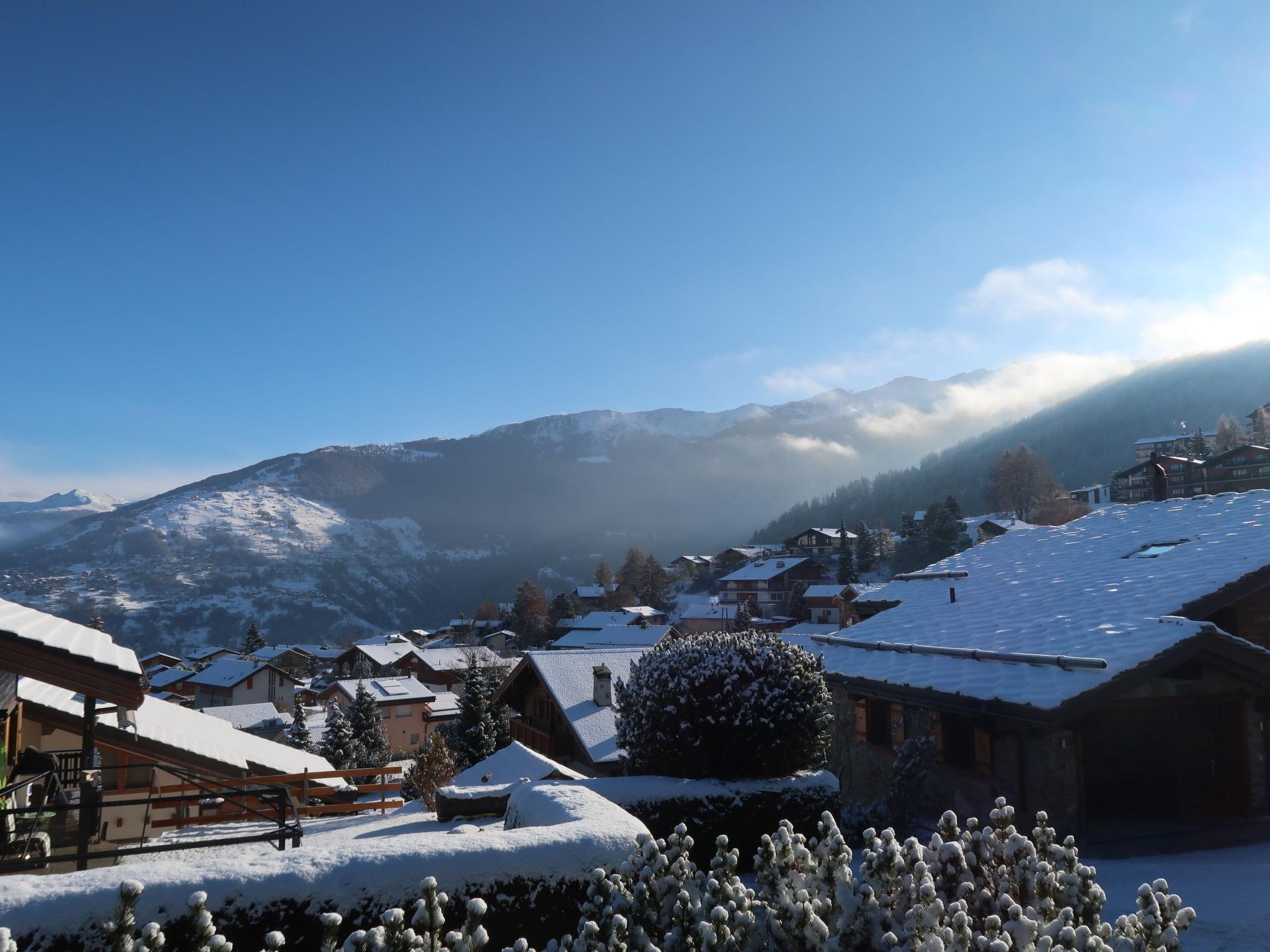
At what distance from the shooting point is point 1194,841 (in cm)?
1075

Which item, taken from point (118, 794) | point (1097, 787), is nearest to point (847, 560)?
point (1097, 787)

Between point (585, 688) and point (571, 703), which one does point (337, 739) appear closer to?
point (585, 688)

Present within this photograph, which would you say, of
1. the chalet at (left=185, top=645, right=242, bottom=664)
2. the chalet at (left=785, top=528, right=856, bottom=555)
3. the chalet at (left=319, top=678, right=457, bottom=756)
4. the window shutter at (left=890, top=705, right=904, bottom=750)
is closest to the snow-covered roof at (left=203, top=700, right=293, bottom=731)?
the chalet at (left=319, top=678, right=457, bottom=756)

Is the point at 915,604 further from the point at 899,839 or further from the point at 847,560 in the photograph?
the point at 847,560

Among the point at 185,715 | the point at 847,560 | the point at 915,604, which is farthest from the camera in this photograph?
the point at 847,560

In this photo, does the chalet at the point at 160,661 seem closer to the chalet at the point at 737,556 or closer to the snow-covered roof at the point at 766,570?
the snow-covered roof at the point at 766,570

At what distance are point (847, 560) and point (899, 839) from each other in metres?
74.3

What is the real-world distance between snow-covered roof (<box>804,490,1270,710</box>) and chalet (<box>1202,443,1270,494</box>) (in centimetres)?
5473

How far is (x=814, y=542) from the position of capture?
110125 millimetres

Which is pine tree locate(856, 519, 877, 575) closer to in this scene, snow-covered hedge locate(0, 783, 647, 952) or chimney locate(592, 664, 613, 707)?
chimney locate(592, 664, 613, 707)

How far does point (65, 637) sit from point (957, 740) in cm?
1242

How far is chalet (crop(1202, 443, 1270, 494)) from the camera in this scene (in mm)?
60875

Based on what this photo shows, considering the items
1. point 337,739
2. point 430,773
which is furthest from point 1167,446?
point 430,773

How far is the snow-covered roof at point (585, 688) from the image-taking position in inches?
934
